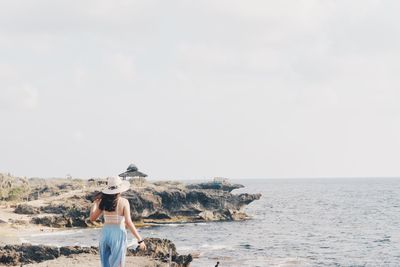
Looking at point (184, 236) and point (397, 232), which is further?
point (397, 232)

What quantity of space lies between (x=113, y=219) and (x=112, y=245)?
19.5 inches

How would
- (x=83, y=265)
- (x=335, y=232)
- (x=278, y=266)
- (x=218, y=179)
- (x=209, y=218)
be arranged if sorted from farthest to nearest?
(x=218, y=179), (x=209, y=218), (x=335, y=232), (x=278, y=266), (x=83, y=265)

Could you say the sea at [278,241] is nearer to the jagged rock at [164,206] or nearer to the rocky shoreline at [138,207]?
the jagged rock at [164,206]

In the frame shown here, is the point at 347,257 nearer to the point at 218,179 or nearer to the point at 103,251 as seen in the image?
the point at 103,251

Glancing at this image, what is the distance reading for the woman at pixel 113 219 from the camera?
9.20 meters

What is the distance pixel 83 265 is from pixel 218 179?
75495 mm

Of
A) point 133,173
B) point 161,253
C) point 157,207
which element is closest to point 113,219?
point 161,253

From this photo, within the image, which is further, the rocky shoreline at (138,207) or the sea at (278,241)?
the rocky shoreline at (138,207)

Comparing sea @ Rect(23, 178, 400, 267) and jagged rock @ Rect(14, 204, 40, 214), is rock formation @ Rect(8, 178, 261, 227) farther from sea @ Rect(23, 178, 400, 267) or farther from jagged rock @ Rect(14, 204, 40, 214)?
sea @ Rect(23, 178, 400, 267)

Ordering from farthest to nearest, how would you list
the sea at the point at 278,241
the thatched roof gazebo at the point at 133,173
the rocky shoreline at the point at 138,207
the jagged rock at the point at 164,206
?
the thatched roof gazebo at the point at 133,173
the jagged rock at the point at 164,206
the rocky shoreline at the point at 138,207
the sea at the point at 278,241

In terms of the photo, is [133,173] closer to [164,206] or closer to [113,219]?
[164,206]

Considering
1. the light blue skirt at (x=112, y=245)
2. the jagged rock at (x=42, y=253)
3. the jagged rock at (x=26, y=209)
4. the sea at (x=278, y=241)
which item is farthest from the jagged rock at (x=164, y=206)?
the light blue skirt at (x=112, y=245)

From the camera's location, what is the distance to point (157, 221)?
72438mm

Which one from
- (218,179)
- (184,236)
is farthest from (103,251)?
(218,179)
